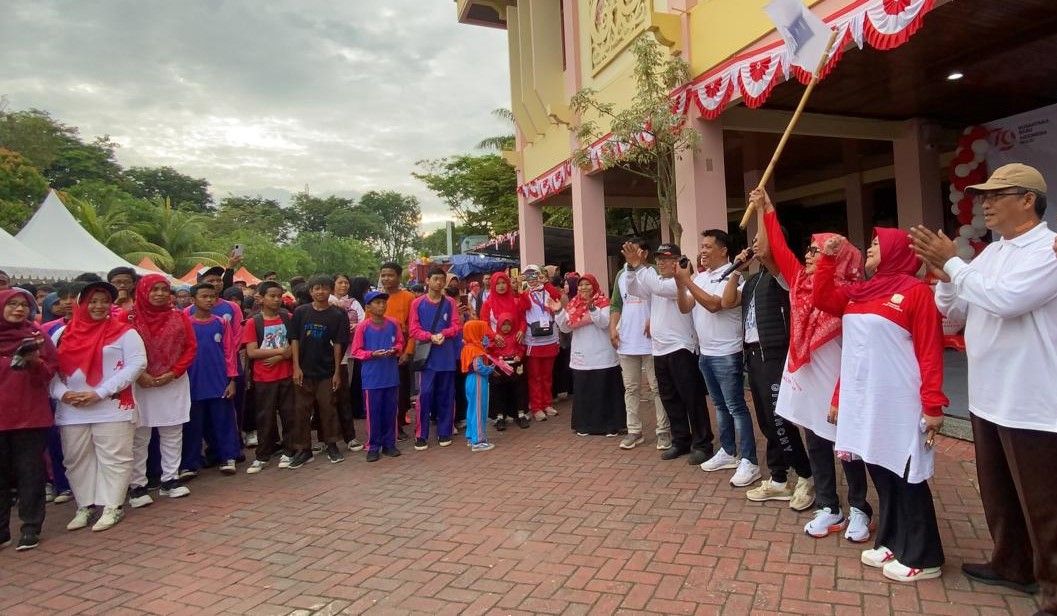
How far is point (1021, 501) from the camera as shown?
252 cm

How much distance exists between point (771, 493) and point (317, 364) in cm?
406

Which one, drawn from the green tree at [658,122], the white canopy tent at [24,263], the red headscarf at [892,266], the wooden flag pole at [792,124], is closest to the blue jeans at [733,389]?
the wooden flag pole at [792,124]

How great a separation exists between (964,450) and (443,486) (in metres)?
Result: 4.11

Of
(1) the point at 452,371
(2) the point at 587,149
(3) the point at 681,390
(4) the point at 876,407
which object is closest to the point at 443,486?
(1) the point at 452,371

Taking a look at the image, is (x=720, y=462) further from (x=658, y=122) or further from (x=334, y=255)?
(x=334, y=255)

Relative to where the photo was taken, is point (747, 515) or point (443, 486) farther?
point (443, 486)

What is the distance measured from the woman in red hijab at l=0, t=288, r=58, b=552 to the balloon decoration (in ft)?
34.2

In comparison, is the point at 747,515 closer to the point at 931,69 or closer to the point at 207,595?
the point at 207,595

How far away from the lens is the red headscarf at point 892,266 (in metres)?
2.89

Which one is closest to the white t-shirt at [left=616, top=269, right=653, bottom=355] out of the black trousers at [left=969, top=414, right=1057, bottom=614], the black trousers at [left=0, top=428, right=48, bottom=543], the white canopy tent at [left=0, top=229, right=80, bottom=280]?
the black trousers at [left=969, top=414, right=1057, bottom=614]

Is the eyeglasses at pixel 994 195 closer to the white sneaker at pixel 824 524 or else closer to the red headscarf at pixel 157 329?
the white sneaker at pixel 824 524

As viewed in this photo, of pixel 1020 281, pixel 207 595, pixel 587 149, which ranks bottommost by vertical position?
pixel 207 595

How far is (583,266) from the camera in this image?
34.7 ft

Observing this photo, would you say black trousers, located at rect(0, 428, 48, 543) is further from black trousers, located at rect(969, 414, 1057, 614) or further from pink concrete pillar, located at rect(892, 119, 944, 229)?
pink concrete pillar, located at rect(892, 119, 944, 229)
